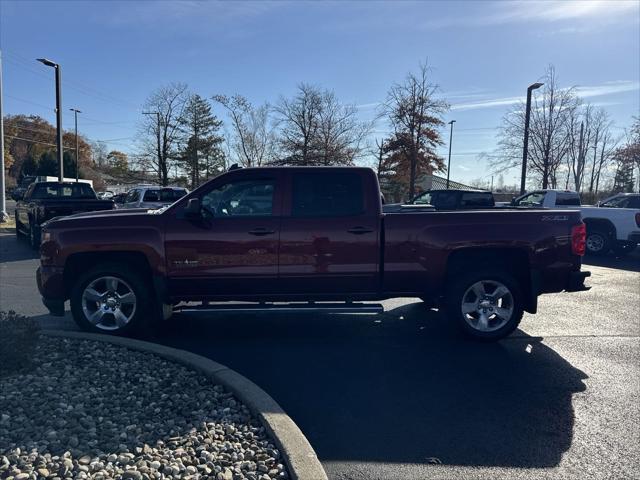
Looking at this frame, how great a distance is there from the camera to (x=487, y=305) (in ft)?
20.5

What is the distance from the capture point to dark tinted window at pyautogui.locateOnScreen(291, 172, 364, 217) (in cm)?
614

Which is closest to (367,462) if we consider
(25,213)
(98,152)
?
(25,213)

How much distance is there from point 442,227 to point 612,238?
10930mm

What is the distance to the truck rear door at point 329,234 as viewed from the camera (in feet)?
19.7

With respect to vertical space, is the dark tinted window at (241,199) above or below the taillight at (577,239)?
above

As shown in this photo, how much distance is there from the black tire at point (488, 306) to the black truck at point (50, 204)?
10309 millimetres

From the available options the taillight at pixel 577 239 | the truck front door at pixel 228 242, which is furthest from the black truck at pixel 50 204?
the taillight at pixel 577 239

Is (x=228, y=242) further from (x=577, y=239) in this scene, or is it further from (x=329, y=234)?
(x=577, y=239)

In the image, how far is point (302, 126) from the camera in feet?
102

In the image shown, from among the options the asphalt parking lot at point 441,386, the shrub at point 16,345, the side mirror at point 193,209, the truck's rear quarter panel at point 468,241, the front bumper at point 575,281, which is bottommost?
the asphalt parking lot at point 441,386

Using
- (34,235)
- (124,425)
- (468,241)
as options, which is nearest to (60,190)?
(34,235)

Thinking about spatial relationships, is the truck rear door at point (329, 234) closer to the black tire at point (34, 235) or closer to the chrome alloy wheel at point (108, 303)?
the chrome alloy wheel at point (108, 303)

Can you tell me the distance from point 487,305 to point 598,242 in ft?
34.5

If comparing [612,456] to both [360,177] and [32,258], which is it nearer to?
[360,177]
